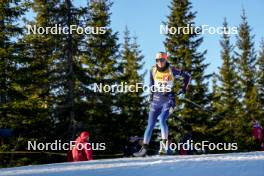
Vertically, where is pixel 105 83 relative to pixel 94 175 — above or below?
above

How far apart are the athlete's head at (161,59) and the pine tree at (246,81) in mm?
26390

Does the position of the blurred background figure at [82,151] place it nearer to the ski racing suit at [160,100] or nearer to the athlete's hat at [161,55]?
the ski racing suit at [160,100]

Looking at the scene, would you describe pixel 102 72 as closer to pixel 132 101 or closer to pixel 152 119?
pixel 132 101

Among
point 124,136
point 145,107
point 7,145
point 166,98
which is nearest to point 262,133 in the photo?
point 124,136

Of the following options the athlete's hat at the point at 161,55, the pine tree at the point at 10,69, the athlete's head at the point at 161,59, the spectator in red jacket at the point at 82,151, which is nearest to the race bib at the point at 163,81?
the athlete's head at the point at 161,59

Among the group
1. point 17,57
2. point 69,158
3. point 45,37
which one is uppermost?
point 45,37

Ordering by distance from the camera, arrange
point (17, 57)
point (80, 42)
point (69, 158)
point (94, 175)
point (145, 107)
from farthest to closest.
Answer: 1. point (145, 107)
2. point (80, 42)
3. point (17, 57)
4. point (69, 158)
5. point (94, 175)

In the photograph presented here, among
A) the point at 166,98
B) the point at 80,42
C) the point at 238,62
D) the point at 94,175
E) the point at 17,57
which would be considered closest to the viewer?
the point at 94,175

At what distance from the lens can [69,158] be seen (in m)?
14.1

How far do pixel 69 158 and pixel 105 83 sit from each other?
12331mm

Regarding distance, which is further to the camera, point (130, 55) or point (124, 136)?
point (130, 55)

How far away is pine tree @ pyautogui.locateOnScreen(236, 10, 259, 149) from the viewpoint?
3726 centimetres

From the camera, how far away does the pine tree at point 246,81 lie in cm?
3726

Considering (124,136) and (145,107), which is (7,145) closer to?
(124,136)
